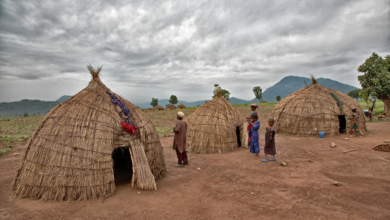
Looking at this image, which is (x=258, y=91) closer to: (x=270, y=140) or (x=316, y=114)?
(x=316, y=114)

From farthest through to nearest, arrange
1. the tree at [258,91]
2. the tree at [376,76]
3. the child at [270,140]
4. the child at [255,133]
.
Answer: the tree at [258,91] < the tree at [376,76] < the child at [255,133] < the child at [270,140]

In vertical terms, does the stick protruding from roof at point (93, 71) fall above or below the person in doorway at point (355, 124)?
above

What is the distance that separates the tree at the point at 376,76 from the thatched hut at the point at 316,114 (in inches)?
242

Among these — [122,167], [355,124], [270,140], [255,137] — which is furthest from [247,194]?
[355,124]

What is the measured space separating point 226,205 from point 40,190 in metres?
4.33

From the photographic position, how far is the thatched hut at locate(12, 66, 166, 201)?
15.9 ft

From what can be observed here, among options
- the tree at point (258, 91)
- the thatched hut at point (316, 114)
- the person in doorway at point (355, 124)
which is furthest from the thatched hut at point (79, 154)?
the tree at point (258, 91)

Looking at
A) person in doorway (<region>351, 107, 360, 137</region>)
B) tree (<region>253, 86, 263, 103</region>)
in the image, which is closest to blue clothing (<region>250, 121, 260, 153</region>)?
person in doorway (<region>351, 107, 360, 137</region>)

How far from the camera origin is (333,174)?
21.7 ft

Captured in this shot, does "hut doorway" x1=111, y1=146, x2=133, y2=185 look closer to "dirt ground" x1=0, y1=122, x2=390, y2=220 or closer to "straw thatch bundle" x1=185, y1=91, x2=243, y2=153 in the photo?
"dirt ground" x1=0, y1=122, x2=390, y2=220

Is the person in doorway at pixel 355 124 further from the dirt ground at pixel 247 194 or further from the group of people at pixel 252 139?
the group of people at pixel 252 139

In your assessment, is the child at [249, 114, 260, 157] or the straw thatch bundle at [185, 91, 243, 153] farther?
the straw thatch bundle at [185, 91, 243, 153]

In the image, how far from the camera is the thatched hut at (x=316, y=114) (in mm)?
12984

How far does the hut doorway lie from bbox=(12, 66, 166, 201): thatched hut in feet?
3.23
